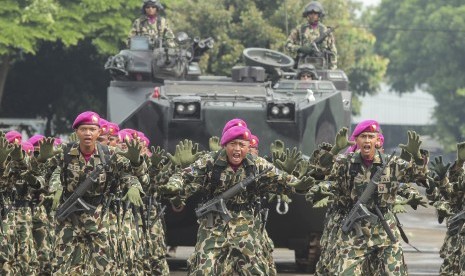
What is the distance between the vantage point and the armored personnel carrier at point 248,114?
18.7 m

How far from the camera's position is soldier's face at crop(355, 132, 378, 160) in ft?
42.8

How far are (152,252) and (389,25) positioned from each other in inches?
2479

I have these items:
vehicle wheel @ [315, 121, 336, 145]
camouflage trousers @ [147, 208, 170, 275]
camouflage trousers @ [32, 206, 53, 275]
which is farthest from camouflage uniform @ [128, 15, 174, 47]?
camouflage trousers @ [32, 206, 53, 275]

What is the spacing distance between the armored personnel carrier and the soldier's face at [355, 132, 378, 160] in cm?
524

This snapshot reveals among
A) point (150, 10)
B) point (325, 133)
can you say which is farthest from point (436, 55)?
point (325, 133)

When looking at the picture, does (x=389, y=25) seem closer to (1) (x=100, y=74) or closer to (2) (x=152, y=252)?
(1) (x=100, y=74)

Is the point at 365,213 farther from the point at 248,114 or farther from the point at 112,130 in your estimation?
the point at 248,114

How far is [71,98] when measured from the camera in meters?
40.9

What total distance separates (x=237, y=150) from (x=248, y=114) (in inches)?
233

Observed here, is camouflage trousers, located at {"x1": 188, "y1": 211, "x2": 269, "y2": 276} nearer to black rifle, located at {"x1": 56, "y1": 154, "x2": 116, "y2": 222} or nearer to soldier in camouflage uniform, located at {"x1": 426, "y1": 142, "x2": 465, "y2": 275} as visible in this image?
black rifle, located at {"x1": 56, "y1": 154, "x2": 116, "y2": 222}

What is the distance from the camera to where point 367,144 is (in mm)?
13039

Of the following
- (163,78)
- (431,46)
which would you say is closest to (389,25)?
(431,46)

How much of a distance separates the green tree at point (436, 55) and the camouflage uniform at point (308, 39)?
36956mm

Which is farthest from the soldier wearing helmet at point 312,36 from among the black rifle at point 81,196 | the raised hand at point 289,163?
the black rifle at point 81,196
